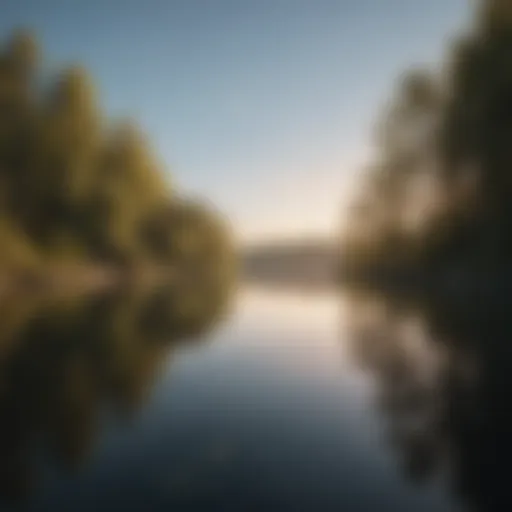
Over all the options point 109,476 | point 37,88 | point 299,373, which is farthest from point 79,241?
point 109,476

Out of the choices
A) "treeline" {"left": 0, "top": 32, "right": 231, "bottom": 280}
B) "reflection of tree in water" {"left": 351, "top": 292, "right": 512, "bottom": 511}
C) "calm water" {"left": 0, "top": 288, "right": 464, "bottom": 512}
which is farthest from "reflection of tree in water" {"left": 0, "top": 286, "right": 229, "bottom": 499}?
"treeline" {"left": 0, "top": 32, "right": 231, "bottom": 280}

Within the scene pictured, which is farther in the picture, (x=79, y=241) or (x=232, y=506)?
(x=79, y=241)

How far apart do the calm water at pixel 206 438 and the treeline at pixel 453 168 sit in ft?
46.4

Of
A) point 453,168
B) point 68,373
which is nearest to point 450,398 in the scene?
point 68,373

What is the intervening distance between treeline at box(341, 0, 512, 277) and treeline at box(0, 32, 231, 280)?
454 inches

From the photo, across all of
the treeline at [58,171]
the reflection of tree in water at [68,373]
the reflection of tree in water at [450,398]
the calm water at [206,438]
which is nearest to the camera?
the calm water at [206,438]

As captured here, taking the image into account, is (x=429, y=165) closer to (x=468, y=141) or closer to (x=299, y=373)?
(x=468, y=141)

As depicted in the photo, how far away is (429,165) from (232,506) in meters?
25.8

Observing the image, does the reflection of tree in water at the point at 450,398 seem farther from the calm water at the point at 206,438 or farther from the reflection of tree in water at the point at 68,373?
the reflection of tree in water at the point at 68,373

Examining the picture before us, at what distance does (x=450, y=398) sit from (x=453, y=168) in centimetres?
1895

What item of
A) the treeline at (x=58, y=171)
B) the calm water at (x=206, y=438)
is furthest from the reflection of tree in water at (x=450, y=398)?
the treeline at (x=58, y=171)

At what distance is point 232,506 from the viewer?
12.2ft

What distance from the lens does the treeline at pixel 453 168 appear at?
811 inches

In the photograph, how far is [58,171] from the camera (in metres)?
26.5
